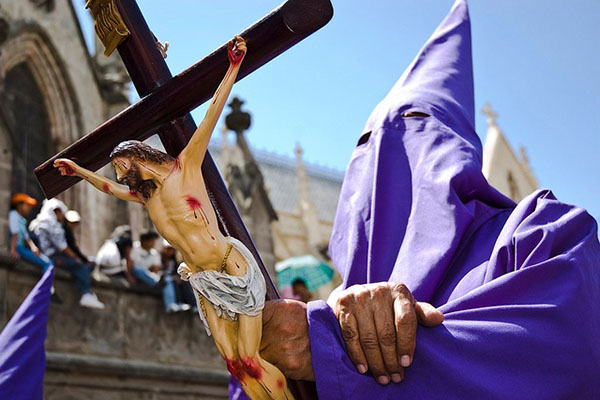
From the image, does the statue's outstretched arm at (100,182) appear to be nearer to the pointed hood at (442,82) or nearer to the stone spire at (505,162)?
the pointed hood at (442,82)

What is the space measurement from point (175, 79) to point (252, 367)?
589 millimetres

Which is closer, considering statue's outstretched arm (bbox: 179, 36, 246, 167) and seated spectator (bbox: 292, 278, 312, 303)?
statue's outstretched arm (bbox: 179, 36, 246, 167)

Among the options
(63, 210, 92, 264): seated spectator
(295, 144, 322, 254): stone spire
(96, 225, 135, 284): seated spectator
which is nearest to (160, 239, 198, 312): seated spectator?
(96, 225, 135, 284): seated spectator

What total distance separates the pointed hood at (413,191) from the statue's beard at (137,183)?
0.67 metres

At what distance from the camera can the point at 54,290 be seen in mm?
7988

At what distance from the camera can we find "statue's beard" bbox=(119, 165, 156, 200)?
4.60 ft

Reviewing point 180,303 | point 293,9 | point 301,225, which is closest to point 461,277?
point 293,9

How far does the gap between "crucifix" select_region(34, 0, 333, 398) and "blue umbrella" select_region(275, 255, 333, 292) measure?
13.2 m

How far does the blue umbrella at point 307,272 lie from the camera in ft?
49.3

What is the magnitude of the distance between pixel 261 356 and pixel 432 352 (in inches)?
12.2

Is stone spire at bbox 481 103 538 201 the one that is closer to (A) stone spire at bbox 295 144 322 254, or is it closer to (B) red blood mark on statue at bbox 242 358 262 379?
(A) stone spire at bbox 295 144 322 254

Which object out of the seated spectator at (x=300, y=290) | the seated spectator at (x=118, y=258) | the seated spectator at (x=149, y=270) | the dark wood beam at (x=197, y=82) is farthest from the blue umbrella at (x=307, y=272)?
the dark wood beam at (x=197, y=82)

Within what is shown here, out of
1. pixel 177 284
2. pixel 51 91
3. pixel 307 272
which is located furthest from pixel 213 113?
pixel 307 272

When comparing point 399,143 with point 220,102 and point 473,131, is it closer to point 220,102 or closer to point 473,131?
point 473,131
